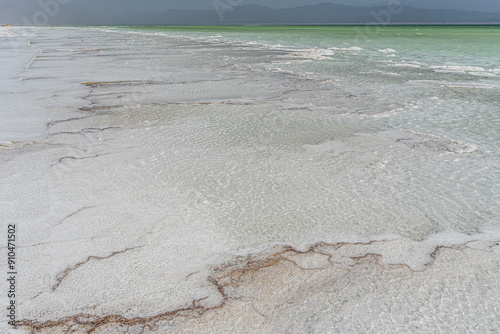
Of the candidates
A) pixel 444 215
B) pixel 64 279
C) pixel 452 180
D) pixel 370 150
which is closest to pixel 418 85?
pixel 370 150

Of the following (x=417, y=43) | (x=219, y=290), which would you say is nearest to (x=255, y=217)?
(x=219, y=290)

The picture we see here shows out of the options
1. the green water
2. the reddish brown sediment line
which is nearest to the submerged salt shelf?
the reddish brown sediment line

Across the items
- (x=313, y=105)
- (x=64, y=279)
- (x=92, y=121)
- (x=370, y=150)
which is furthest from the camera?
(x=313, y=105)

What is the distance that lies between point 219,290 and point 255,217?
2.23 feet

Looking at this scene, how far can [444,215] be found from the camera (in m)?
2.35

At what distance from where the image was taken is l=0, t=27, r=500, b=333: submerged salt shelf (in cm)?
161

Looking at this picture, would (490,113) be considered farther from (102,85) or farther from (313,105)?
(102,85)

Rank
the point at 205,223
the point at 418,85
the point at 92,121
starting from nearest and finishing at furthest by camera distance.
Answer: the point at 205,223, the point at 92,121, the point at 418,85

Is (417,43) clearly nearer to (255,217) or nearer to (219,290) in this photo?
(255,217)

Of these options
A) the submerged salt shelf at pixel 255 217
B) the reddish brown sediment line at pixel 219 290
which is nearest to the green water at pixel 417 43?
the submerged salt shelf at pixel 255 217

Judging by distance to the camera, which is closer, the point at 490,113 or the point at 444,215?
the point at 444,215

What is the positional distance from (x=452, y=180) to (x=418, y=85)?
4.34 metres

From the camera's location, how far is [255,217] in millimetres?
2342

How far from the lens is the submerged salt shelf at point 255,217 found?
1.61 meters
